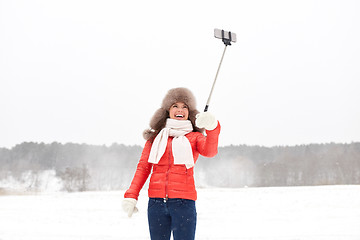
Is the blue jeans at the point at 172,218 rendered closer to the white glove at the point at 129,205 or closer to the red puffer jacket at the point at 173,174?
the red puffer jacket at the point at 173,174

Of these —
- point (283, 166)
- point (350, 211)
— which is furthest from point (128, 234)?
point (283, 166)

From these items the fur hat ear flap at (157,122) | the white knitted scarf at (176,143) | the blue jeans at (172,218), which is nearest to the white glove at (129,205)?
the blue jeans at (172,218)

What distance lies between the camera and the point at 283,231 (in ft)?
23.9

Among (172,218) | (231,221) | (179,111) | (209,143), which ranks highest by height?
(179,111)

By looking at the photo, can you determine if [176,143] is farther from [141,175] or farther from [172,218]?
[172,218]

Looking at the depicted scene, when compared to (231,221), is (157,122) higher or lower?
higher

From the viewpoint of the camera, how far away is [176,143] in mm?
2625

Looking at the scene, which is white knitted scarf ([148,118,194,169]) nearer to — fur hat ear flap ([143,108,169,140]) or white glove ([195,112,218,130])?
fur hat ear flap ([143,108,169,140])

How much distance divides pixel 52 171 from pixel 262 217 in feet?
168

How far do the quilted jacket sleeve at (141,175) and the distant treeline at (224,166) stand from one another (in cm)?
3909

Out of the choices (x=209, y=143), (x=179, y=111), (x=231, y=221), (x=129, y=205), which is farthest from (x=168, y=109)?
(x=231, y=221)

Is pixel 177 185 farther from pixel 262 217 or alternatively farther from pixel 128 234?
pixel 262 217

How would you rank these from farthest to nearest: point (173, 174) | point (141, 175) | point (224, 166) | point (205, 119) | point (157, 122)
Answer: point (224, 166)
point (157, 122)
point (141, 175)
point (173, 174)
point (205, 119)

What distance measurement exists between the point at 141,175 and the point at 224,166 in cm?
5012
